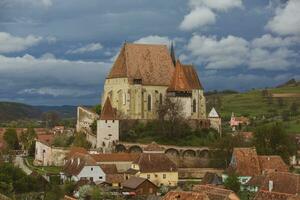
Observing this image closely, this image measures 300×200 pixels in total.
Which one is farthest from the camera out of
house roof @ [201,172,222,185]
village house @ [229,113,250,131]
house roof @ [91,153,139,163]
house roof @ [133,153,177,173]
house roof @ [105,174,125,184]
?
village house @ [229,113,250,131]

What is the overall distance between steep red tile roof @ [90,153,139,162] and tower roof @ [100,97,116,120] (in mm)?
8251

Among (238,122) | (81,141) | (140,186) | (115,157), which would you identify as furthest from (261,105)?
(140,186)

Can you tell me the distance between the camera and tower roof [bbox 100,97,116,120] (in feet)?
296

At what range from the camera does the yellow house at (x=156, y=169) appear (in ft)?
251

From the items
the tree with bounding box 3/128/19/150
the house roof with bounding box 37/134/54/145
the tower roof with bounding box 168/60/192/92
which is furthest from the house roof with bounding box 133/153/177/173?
the tree with bounding box 3/128/19/150

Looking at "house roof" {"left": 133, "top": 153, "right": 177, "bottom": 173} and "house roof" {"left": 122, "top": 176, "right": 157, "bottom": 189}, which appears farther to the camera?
"house roof" {"left": 133, "top": 153, "right": 177, "bottom": 173}

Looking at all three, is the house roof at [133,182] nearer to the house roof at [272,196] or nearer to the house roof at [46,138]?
the house roof at [272,196]

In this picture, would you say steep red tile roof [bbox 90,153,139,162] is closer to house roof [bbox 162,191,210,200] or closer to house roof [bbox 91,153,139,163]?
house roof [bbox 91,153,139,163]

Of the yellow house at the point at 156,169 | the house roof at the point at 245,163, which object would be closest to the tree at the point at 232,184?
the house roof at the point at 245,163

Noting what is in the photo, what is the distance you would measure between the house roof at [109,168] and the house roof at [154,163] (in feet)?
8.84

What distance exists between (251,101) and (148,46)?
7592 cm

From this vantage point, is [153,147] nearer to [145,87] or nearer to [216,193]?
[145,87]

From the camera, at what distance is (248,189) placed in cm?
6159

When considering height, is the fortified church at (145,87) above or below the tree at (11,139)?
above
